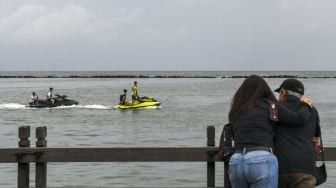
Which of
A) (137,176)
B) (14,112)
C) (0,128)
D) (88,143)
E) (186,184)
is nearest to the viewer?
(186,184)

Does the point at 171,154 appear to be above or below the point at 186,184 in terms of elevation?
above

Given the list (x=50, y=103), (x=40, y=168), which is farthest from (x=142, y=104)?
(x=40, y=168)

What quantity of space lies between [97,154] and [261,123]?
8.14 feet

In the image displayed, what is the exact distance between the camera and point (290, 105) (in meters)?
5.66

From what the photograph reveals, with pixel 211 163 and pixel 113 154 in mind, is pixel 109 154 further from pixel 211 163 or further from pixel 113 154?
pixel 211 163

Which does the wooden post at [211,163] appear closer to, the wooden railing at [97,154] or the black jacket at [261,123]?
the wooden railing at [97,154]

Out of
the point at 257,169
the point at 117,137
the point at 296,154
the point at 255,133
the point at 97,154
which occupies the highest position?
the point at 255,133

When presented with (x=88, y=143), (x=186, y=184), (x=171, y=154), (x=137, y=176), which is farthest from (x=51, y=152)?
(x=88, y=143)

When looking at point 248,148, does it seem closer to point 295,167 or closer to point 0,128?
point 295,167

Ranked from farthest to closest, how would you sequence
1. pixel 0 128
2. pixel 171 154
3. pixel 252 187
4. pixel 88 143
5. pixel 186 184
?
pixel 0 128 < pixel 88 143 < pixel 186 184 < pixel 171 154 < pixel 252 187

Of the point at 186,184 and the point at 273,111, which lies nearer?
the point at 273,111

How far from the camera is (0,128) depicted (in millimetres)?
31250

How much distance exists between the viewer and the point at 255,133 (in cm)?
550

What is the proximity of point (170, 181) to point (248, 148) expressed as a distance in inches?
370
